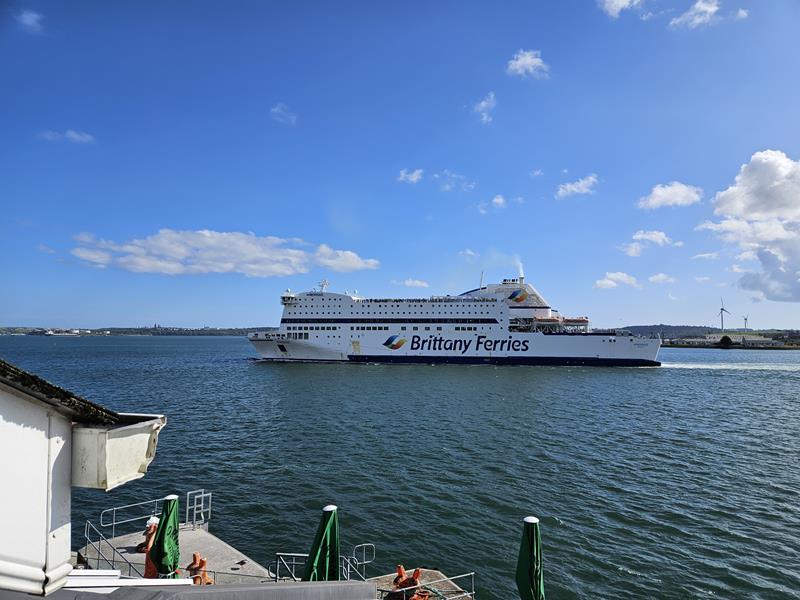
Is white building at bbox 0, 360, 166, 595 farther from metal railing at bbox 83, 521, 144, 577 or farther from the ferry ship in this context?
the ferry ship

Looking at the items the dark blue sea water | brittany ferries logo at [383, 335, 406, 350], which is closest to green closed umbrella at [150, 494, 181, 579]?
the dark blue sea water

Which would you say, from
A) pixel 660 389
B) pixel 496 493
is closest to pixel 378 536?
pixel 496 493

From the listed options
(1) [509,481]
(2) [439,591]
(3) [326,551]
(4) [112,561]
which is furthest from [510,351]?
(4) [112,561]

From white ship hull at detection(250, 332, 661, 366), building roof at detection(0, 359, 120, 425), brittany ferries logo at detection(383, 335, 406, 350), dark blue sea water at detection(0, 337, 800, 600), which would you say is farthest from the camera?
brittany ferries logo at detection(383, 335, 406, 350)

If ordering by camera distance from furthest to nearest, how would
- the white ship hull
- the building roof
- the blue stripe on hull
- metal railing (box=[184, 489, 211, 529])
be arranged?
1. the blue stripe on hull
2. the white ship hull
3. metal railing (box=[184, 489, 211, 529])
4. the building roof

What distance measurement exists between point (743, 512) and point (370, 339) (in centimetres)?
3986

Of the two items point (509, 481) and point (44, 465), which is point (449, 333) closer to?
point (509, 481)

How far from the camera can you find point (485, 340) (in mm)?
47719

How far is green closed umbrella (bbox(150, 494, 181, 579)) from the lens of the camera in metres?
6.22

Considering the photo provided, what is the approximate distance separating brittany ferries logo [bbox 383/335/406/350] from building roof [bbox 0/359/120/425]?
45.9m

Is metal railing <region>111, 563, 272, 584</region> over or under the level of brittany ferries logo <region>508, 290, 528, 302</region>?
under

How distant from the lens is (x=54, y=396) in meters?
2.59

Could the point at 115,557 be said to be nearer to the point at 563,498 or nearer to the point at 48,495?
the point at 48,495

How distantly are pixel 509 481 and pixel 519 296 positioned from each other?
127 ft
